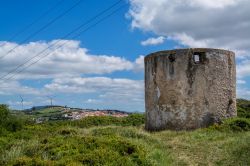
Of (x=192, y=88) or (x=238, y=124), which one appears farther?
(x=192, y=88)

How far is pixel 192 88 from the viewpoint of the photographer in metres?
18.1

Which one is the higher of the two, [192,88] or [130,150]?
[192,88]

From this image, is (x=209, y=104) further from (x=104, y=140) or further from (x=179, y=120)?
(x=104, y=140)

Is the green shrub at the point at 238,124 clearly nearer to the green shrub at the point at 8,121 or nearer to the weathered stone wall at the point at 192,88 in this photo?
the weathered stone wall at the point at 192,88

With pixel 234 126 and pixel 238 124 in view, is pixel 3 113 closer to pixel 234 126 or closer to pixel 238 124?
pixel 234 126

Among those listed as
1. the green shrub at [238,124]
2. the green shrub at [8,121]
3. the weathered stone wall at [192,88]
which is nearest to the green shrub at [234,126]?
the green shrub at [238,124]

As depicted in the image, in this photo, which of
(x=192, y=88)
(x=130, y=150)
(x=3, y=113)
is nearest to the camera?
(x=130, y=150)

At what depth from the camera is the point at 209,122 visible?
18.2 metres

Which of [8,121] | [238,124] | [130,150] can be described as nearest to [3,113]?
[8,121]

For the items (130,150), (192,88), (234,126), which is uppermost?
(192,88)

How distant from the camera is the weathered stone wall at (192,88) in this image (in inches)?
712

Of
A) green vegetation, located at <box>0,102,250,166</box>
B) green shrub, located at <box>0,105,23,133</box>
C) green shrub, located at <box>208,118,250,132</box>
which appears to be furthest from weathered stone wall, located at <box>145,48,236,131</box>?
green shrub, located at <box>0,105,23,133</box>

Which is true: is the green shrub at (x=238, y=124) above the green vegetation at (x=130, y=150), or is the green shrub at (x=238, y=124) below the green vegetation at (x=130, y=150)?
above

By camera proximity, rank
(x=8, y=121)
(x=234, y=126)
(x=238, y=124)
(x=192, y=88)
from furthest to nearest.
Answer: (x=8, y=121), (x=192, y=88), (x=238, y=124), (x=234, y=126)
